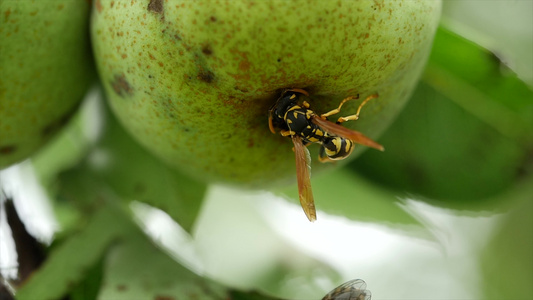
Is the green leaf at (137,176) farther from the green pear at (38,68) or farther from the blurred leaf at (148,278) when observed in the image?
the green pear at (38,68)

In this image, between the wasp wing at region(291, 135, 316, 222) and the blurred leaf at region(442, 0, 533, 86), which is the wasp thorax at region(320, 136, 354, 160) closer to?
the wasp wing at region(291, 135, 316, 222)

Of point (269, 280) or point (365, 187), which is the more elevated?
point (365, 187)

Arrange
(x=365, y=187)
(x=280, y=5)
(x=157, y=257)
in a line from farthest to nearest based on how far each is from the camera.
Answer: (x=365, y=187) → (x=157, y=257) → (x=280, y=5)

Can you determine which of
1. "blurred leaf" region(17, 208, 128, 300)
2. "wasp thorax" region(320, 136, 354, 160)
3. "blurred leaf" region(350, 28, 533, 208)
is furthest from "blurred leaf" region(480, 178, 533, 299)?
"blurred leaf" region(17, 208, 128, 300)

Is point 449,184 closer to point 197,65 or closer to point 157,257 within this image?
point 157,257

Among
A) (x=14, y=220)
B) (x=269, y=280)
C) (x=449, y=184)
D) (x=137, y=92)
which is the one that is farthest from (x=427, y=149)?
(x=14, y=220)
